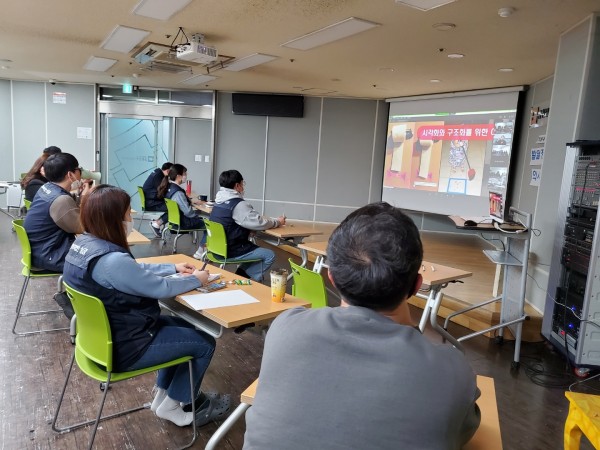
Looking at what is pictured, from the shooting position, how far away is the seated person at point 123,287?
1.98 m

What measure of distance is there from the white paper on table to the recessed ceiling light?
318 centimetres

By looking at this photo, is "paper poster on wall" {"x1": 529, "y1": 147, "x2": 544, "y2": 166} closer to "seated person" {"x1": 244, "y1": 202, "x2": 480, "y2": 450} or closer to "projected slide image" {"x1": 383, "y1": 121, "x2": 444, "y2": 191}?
"projected slide image" {"x1": 383, "y1": 121, "x2": 444, "y2": 191}

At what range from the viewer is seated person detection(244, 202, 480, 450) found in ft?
2.80

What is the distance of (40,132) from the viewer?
9.54 m

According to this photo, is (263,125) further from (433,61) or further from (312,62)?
(433,61)

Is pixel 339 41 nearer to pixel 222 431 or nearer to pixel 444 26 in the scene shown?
pixel 444 26

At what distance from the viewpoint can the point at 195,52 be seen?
476cm

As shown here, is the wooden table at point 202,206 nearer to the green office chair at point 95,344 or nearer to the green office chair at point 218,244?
the green office chair at point 218,244

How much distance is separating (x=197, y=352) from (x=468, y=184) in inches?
253

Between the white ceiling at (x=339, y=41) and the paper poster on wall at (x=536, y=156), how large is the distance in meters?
0.97

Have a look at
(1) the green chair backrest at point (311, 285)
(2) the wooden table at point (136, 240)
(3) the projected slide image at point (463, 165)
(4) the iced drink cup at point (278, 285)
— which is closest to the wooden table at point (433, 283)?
(1) the green chair backrest at point (311, 285)

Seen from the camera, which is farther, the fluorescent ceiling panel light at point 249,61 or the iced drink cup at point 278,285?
the fluorescent ceiling panel light at point 249,61

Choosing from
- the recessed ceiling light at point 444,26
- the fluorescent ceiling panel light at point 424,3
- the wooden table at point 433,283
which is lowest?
the wooden table at point 433,283

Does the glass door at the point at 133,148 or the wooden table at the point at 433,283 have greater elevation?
the glass door at the point at 133,148
